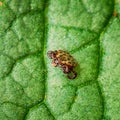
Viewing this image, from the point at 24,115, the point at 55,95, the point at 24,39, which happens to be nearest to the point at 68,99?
the point at 55,95

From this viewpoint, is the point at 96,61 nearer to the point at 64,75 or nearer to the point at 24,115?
the point at 64,75

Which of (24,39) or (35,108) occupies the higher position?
(24,39)

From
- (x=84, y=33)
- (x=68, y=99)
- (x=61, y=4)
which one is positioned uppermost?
(x=61, y=4)
